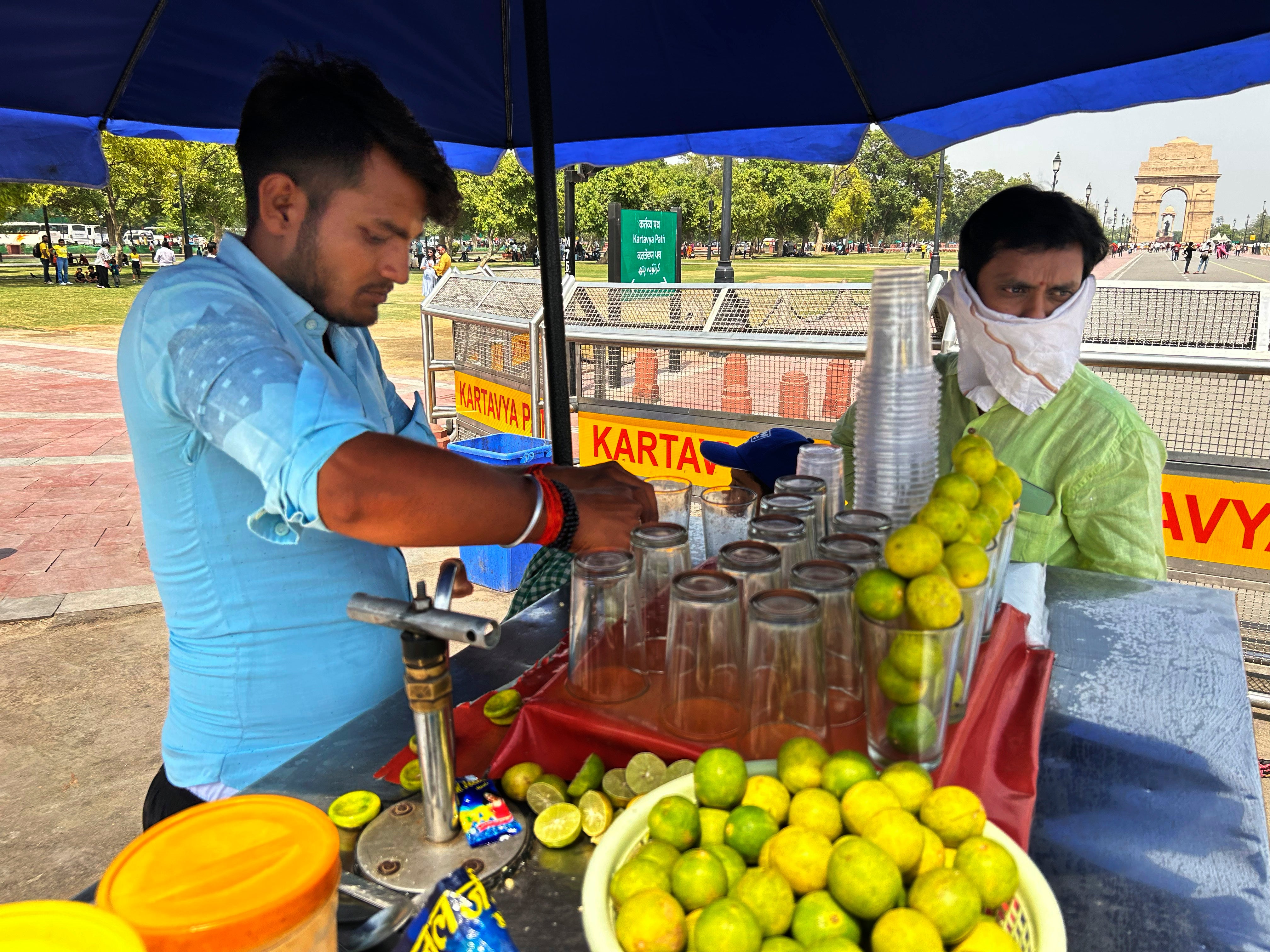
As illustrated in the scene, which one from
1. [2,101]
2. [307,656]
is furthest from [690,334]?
[307,656]

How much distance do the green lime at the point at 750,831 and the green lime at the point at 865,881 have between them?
0.11 m

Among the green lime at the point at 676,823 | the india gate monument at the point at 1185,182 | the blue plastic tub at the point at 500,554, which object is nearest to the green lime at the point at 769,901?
the green lime at the point at 676,823

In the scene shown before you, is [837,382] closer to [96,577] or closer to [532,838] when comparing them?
[532,838]

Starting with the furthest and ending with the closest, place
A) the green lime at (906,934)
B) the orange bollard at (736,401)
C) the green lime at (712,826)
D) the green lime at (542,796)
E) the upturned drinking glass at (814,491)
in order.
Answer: the orange bollard at (736,401) → the upturned drinking glass at (814,491) → the green lime at (542,796) → the green lime at (712,826) → the green lime at (906,934)

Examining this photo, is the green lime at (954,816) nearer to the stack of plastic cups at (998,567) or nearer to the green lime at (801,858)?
the green lime at (801,858)

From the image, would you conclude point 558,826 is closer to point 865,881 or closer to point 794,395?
point 865,881

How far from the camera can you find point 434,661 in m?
1.06

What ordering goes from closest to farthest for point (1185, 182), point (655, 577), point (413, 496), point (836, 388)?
point (413, 496) → point (655, 577) → point (836, 388) → point (1185, 182)

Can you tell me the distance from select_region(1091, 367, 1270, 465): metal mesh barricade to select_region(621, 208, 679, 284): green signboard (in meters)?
9.01

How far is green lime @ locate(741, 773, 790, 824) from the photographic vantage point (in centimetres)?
100

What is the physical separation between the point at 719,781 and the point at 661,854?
0.43 feet

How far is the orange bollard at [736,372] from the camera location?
5383mm

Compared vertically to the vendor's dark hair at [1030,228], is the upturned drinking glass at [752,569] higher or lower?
lower

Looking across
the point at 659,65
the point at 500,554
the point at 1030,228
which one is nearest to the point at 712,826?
the point at 1030,228
